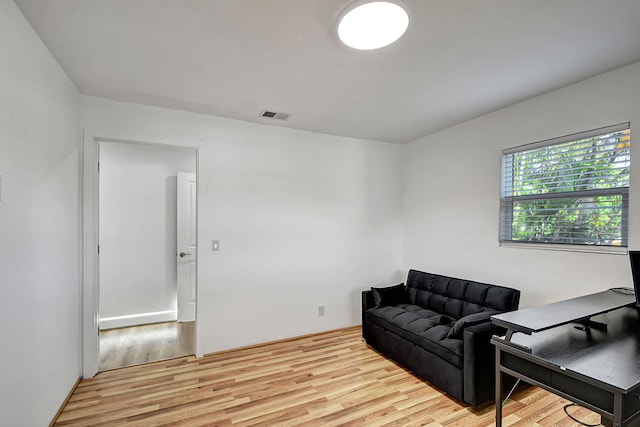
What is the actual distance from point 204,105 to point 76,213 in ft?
4.88

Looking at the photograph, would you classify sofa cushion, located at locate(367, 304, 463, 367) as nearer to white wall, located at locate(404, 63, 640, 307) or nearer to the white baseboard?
white wall, located at locate(404, 63, 640, 307)

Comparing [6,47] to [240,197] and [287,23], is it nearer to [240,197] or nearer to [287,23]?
[287,23]

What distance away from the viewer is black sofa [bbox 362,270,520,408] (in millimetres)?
2217

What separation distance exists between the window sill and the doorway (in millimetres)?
3604

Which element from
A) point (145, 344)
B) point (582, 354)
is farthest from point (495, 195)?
point (145, 344)

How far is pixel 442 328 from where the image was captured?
2.62 meters

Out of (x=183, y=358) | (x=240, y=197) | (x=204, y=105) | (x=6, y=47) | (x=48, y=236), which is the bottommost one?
(x=183, y=358)

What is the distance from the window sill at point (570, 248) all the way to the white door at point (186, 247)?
389 cm

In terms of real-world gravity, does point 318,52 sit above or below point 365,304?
above

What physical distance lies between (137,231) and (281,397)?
2990 millimetres

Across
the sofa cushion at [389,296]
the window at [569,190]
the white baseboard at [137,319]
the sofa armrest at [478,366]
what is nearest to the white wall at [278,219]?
the sofa cushion at [389,296]

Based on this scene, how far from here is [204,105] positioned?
2904 mm

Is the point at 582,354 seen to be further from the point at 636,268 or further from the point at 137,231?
the point at 137,231

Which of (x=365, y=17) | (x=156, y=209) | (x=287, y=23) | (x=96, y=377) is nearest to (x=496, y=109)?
(x=365, y=17)
